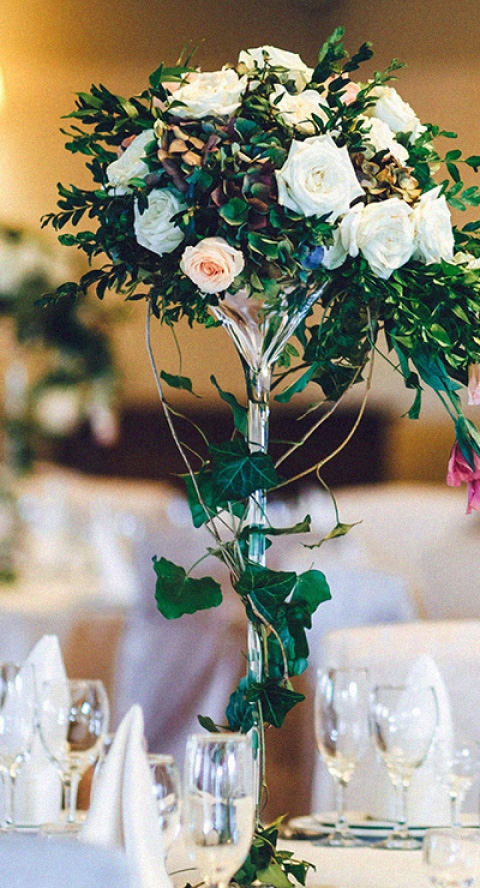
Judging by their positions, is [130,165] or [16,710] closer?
[130,165]

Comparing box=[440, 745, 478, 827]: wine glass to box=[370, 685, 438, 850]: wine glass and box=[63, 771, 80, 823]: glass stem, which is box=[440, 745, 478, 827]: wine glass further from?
box=[63, 771, 80, 823]: glass stem

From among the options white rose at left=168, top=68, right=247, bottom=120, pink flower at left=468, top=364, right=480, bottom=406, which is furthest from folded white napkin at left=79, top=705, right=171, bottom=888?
white rose at left=168, top=68, right=247, bottom=120

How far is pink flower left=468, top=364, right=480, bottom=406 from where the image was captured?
1203 mm

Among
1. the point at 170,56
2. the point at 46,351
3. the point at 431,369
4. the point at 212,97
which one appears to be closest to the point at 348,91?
the point at 212,97

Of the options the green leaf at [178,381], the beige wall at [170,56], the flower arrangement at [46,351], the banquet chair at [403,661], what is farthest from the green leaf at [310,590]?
the beige wall at [170,56]

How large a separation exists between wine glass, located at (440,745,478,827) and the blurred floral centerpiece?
0.38 metres

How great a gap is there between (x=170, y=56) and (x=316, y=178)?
6.23 metres

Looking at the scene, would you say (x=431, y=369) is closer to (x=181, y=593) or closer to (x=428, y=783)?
(x=181, y=593)

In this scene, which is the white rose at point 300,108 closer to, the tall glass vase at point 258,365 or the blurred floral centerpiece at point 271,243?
the blurred floral centerpiece at point 271,243

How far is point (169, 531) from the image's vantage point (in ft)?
11.9

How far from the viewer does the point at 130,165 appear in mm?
1156

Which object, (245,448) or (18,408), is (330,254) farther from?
(18,408)

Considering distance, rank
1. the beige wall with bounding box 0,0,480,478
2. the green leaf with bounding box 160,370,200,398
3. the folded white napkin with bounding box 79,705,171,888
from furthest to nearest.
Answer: the beige wall with bounding box 0,0,480,478, the green leaf with bounding box 160,370,200,398, the folded white napkin with bounding box 79,705,171,888

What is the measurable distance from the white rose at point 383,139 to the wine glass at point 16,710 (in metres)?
0.72
